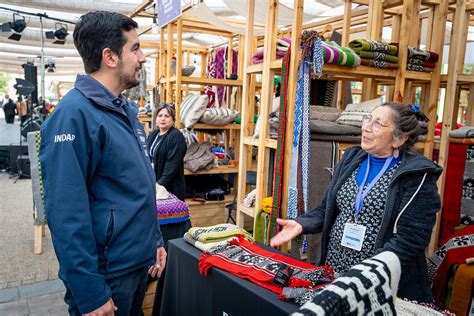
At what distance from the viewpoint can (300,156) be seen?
2471 millimetres

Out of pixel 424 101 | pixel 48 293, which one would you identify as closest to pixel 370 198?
pixel 424 101

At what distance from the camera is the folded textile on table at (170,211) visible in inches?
119

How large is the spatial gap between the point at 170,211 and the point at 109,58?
1777mm

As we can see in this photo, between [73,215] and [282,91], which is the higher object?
[282,91]

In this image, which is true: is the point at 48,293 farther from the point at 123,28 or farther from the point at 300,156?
the point at 123,28

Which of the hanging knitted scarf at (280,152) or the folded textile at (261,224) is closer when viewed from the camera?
the hanging knitted scarf at (280,152)

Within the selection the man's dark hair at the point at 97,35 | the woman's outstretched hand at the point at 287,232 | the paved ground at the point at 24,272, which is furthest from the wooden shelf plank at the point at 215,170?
the man's dark hair at the point at 97,35

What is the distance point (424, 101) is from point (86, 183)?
3.03 metres

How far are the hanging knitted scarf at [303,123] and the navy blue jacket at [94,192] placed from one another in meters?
1.17

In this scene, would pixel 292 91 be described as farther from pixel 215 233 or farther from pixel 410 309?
pixel 410 309

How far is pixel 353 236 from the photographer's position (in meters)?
1.83

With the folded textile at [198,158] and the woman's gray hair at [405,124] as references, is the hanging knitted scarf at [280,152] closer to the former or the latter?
the woman's gray hair at [405,124]

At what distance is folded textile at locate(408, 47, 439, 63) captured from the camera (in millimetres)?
2900

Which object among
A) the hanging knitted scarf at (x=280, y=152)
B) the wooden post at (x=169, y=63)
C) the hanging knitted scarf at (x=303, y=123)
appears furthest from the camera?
the wooden post at (x=169, y=63)
